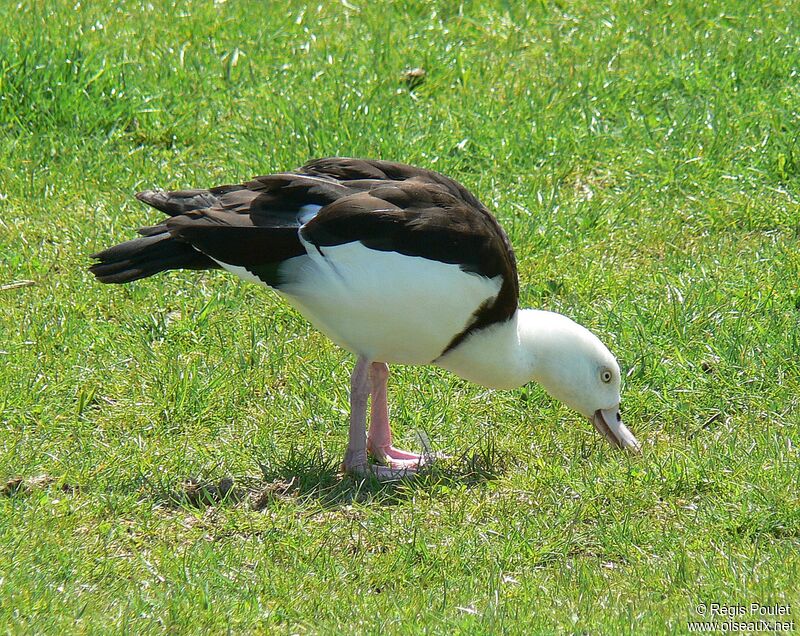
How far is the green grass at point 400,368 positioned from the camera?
449cm

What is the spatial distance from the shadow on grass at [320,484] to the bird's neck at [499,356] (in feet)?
1.07

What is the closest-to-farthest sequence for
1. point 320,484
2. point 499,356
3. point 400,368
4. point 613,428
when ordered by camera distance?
1. point 320,484
2. point 499,356
3. point 613,428
4. point 400,368

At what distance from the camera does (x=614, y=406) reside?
5543mm

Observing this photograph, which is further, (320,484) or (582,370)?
(582,370)

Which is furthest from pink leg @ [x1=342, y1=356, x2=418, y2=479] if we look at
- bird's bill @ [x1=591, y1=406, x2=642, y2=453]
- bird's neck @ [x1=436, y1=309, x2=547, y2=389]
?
bird's bill @ [x1=591, y1=406, x2=642, y2=453]

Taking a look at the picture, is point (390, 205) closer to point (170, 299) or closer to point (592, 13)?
point (170, 299)

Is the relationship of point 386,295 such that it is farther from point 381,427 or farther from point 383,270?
point 381,427

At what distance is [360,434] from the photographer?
532 cm

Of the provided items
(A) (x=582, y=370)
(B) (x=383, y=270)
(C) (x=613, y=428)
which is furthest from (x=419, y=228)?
(C) (x=613, y=428)

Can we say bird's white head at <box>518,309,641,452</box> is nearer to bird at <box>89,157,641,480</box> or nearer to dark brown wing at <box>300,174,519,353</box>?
bird at <box>89,157,641,480</box>

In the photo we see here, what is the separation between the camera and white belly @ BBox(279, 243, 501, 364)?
200 inches

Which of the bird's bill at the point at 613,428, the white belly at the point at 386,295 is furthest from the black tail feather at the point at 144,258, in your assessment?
the bird's bill at the point at 613,428

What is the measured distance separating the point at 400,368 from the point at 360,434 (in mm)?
961

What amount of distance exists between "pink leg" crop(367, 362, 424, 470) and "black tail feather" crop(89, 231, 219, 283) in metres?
0.89
